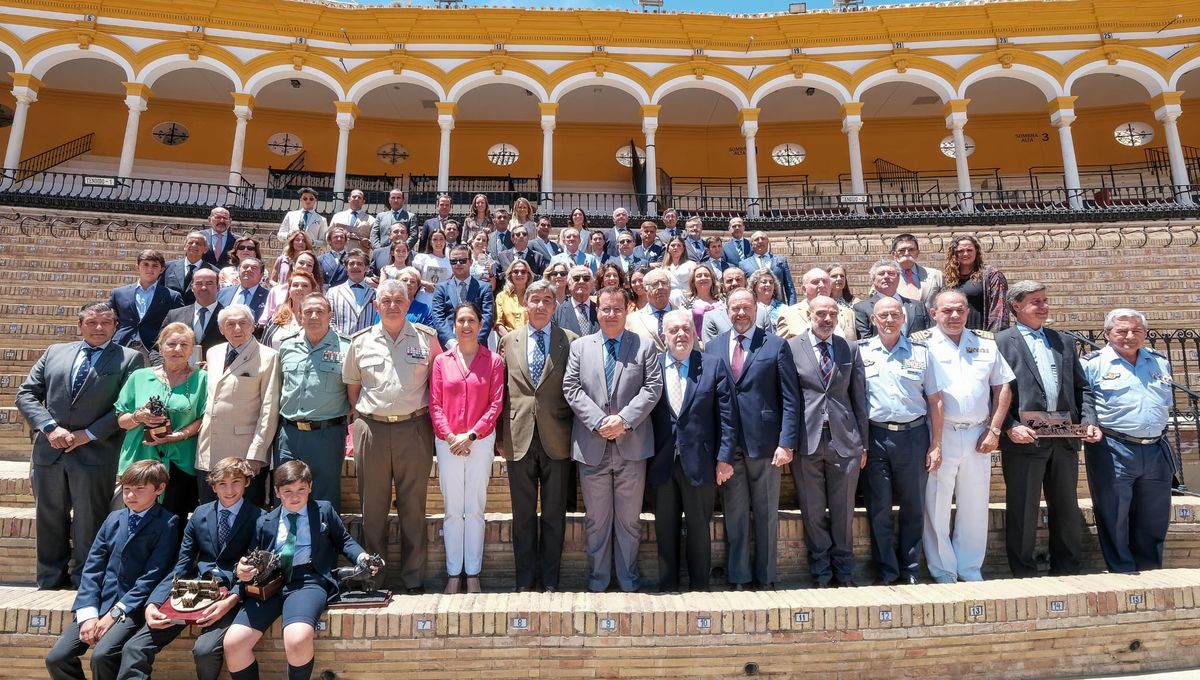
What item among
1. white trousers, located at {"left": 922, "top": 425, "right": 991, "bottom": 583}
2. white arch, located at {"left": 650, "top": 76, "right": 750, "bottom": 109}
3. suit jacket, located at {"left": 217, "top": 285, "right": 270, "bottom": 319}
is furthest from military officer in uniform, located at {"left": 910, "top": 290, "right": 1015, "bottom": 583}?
white arch, located at {"left": 650, "top": 76, "right": 750, "bottom": 109}

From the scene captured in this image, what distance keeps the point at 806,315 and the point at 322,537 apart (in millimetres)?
3697

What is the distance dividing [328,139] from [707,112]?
447 inches

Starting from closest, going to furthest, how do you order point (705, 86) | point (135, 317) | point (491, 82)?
point (135, 317)
point (491, 82)
point (705, 86)

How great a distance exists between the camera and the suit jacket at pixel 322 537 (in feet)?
11.3

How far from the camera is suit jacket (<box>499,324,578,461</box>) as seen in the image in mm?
4117

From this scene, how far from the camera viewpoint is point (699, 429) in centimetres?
407

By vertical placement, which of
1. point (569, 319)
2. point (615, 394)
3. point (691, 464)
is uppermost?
point (569, 319)

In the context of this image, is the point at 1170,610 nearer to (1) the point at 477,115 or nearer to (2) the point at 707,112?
(2) the point at 707,112

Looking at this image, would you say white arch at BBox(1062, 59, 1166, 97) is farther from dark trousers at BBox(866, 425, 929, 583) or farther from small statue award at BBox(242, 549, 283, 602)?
small statue award at BBox(242, 549, 283, 602)

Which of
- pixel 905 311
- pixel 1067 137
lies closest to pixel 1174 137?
pixel 1067 137

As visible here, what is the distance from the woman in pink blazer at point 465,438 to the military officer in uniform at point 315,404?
2.05 feet

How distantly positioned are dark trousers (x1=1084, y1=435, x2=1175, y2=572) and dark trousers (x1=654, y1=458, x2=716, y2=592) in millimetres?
2627

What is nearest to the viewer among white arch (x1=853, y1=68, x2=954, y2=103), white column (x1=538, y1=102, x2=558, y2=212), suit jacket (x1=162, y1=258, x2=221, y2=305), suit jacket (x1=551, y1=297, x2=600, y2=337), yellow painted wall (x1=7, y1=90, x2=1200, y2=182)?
suit jacket (x1=551, y1=297, x2=600, y2=337)

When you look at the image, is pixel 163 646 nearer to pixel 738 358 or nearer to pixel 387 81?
pixel 738 358
